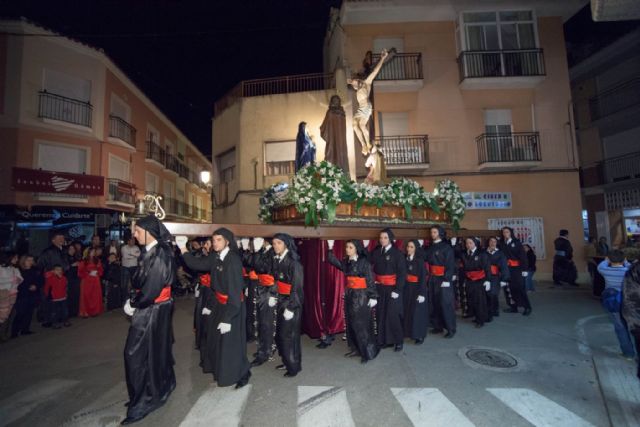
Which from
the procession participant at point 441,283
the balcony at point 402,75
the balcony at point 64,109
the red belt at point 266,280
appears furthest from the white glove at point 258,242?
the balcony at point 64,109

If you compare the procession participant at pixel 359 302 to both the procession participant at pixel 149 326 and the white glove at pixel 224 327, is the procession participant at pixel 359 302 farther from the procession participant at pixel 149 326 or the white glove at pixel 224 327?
the procession participant at pixel 149 326

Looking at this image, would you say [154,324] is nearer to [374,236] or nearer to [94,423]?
[94,423]

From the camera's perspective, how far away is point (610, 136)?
57.3 ft

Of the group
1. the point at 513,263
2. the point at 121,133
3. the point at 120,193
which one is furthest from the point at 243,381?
the point at 121,133

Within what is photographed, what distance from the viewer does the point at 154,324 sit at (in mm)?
3883

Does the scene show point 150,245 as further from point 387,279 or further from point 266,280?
point 387,279

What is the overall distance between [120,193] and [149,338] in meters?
17.0

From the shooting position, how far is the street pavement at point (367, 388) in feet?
11.7

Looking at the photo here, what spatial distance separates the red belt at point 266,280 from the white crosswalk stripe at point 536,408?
3.28 meters

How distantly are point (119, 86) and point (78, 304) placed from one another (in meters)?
14.7

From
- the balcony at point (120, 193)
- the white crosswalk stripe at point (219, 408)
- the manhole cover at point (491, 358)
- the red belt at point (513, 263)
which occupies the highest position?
the balcony at point (120, 193)

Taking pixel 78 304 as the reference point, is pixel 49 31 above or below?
above

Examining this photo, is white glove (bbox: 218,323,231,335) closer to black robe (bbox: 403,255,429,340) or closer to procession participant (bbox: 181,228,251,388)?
procession participant (bbox: 181,228,251,388)

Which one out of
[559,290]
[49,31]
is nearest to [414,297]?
[559,290]
